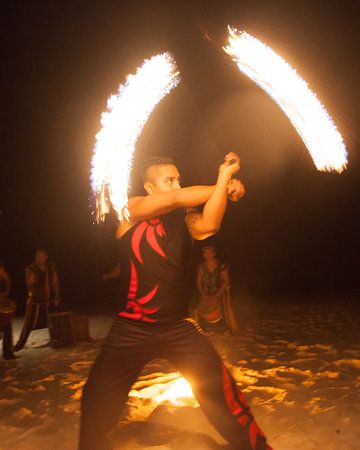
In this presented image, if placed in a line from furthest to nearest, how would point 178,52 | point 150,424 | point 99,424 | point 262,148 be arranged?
point 150,424
point 178,52
point 262,148
point 99,424

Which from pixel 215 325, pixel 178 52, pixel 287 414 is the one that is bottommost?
pixel 287 414

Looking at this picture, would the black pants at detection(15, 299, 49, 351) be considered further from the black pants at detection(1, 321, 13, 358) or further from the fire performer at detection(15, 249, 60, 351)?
the black pants at detection(1, 321, 13, 358)

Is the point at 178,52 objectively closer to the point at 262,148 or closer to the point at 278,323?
the point at 262,148

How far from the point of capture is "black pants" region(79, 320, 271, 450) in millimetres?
2268

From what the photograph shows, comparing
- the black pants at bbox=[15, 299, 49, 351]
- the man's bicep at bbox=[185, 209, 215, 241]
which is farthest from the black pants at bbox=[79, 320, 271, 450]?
the black pants at bbox=[15, 299, 49, 351]

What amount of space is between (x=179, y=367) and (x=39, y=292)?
5769 millimetres

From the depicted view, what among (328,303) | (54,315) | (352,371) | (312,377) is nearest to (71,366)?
(54,315)

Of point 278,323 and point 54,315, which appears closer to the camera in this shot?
point 54,315

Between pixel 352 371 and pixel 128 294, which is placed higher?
pixel 128 294

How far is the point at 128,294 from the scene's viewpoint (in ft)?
7.88

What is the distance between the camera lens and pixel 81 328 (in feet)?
25.2

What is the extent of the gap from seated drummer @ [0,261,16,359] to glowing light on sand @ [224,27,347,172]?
4946 mm

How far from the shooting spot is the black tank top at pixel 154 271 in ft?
7.75

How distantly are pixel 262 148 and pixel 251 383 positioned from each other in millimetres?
2799
